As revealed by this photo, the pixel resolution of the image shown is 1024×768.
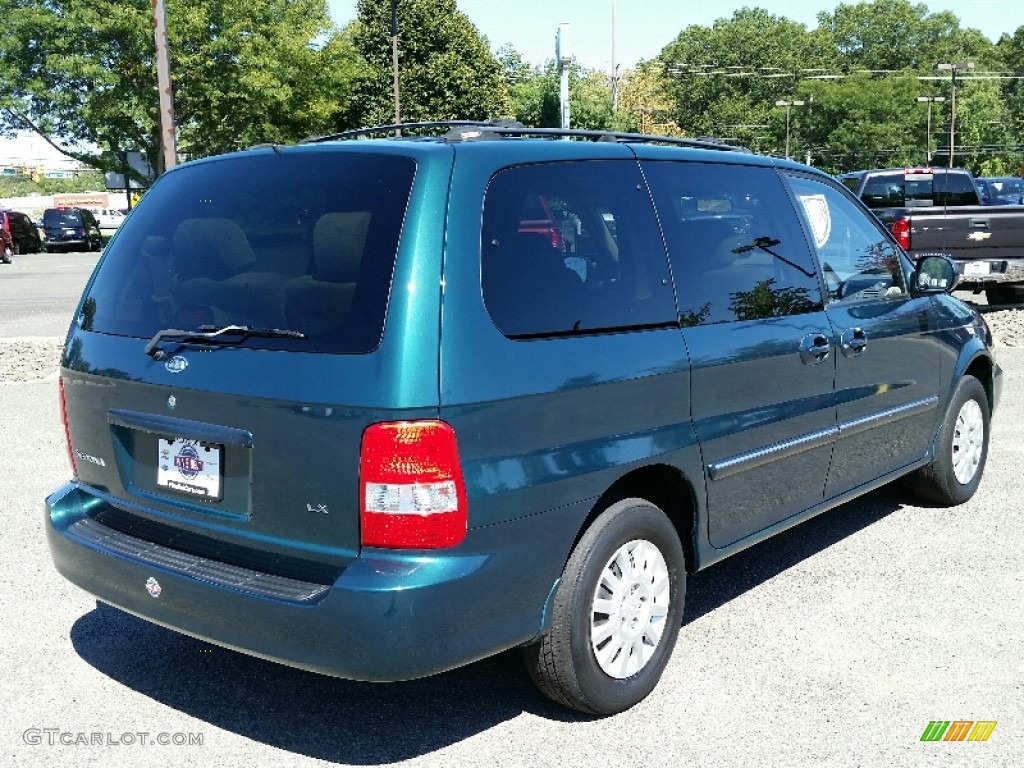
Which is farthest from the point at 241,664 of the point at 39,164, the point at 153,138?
the point at 39,164

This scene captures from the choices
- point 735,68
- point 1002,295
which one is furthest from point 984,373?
point 735,68

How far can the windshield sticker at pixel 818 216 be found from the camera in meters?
4.80

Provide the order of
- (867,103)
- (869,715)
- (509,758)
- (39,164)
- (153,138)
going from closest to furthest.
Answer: (509,758) < (869,715) < (153,138) < (867,103) < (39,164)

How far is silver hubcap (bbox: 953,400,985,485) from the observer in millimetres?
5996

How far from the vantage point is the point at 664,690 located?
12.7 feet

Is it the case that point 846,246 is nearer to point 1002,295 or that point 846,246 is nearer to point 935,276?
point 935,276

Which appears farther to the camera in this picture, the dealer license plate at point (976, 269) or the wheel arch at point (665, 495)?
the dealer license plate at point (976, 269)

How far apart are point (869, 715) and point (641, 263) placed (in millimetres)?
1648

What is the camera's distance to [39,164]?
12619 cm

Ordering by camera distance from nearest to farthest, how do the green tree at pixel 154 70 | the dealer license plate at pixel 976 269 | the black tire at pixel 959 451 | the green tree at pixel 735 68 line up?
the black tire at pixel 959 451
the dealer license plate at pixel 976 269
the green tree at pixel 154 70
the green tree at pixel 735 68

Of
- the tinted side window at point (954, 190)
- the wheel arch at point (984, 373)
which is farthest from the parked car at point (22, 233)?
the wheel arch at point (984, 373)

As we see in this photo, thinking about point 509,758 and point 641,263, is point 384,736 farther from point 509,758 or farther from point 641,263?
point 641,263

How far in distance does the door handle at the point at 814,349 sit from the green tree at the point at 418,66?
4796 centimetres

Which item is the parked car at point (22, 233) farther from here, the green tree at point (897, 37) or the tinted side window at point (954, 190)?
the green tree at point (897, 37)
